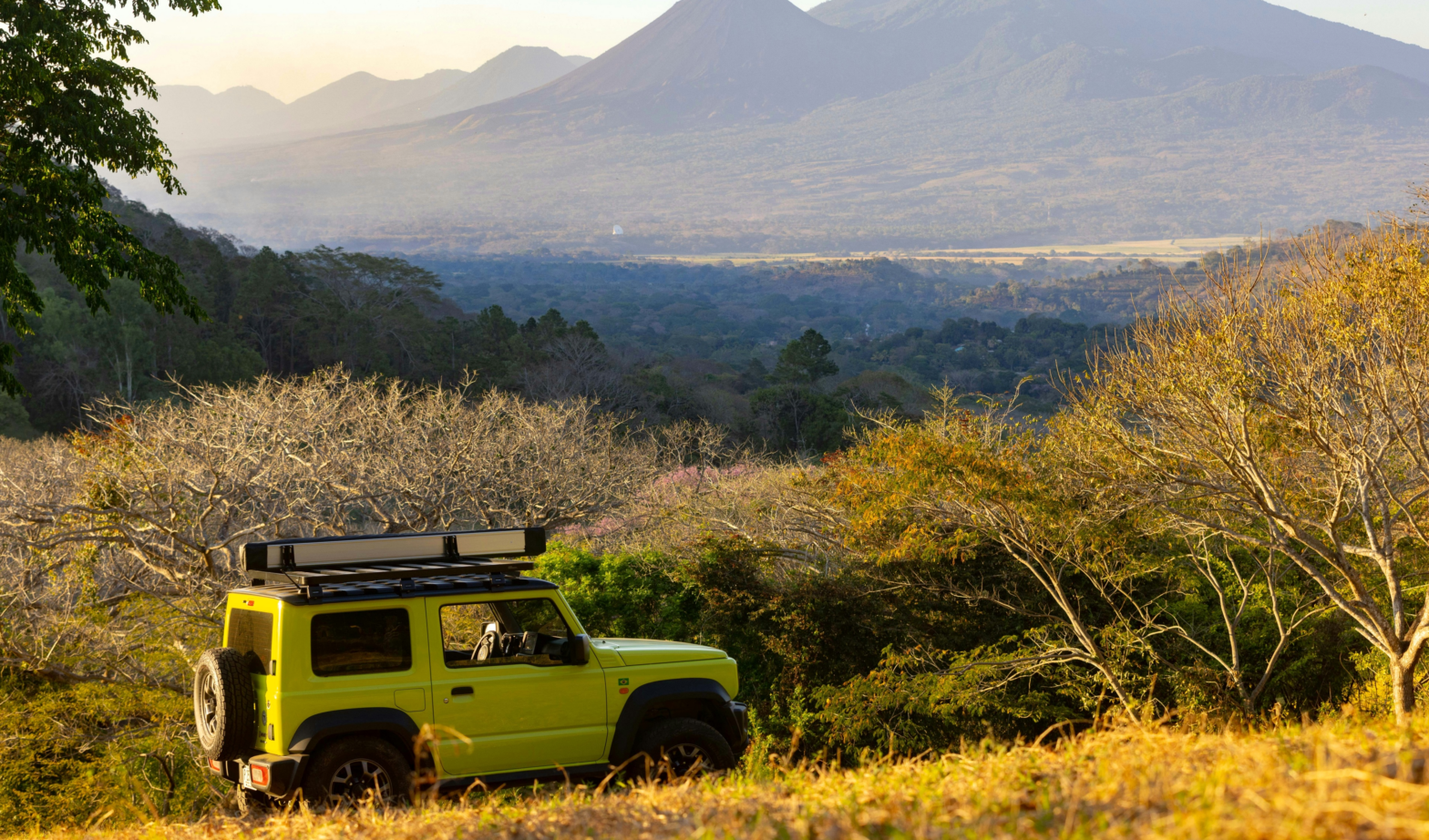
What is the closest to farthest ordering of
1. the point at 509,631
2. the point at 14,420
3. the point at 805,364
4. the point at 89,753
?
the point at 509,631
the point at 89,753
the point at 14,420
the point at 805,364

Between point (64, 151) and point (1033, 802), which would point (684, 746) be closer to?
point (1033, 802)

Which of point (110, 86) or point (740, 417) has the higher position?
point (110, 86)

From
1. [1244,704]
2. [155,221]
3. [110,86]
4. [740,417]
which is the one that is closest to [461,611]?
[110,86]

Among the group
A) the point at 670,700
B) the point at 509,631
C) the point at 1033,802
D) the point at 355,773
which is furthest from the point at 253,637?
the point at 1033,802

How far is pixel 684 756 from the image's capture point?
7836 millimetres

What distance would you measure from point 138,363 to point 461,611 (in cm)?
4650

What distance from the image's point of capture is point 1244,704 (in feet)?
57.1

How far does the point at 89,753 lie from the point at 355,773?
532 inches

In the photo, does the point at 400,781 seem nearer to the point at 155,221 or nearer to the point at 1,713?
the point at 1,713

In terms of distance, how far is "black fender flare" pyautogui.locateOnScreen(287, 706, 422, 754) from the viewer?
22.5 ft

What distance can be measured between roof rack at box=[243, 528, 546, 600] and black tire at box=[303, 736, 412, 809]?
99 centimetres

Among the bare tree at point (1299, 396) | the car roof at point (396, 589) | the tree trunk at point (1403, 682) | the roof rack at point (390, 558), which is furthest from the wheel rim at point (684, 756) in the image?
the tree trunk at point (1403, 682)

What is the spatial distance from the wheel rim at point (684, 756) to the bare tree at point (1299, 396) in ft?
24.5

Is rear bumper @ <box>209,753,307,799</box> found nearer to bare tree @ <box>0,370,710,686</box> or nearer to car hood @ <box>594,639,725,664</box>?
car hood @ <box>594,639,725,664</box>
